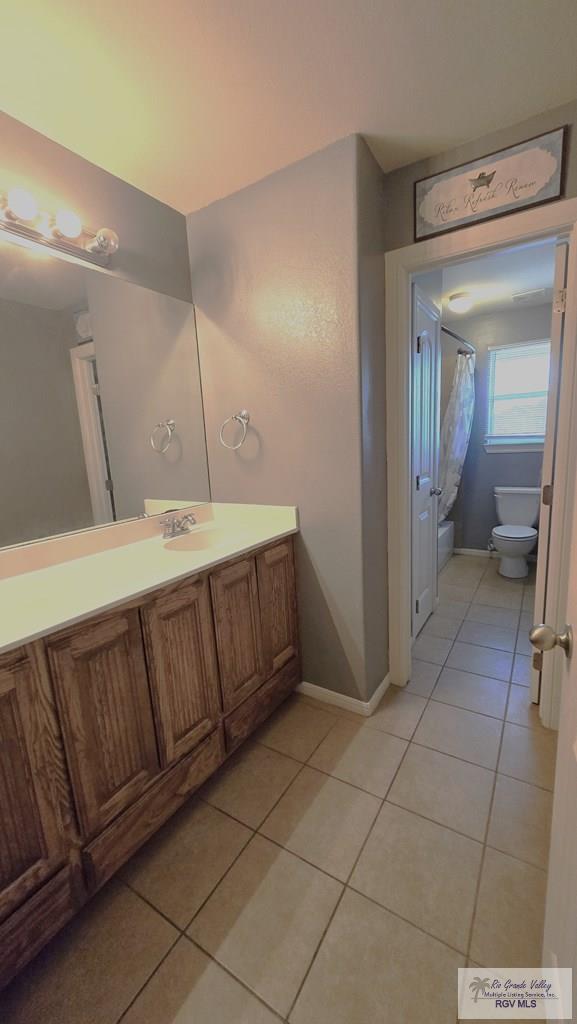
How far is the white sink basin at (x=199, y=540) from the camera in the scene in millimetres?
1767

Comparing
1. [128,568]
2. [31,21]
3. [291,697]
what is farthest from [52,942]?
[31,21]

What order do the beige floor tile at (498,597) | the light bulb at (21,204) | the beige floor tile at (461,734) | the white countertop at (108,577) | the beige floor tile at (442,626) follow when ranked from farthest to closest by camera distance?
the beige floor tile at (498,597) → the beige floor tile at (442,626) → the beige floor tile at (461,734) → the light bulb at (21,204) → the white countertop at (108,577)

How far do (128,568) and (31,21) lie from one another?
60.3 inches

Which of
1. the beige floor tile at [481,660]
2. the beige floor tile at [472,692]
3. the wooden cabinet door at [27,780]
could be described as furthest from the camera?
the beige floor tile at [481,660]

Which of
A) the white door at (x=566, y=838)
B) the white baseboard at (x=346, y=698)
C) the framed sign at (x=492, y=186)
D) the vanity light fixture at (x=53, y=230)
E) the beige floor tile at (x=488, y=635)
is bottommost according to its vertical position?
the beige floor tile at (x=488, y=635)

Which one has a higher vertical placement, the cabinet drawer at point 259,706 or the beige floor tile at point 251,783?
the cabinet drawer at point 259,706

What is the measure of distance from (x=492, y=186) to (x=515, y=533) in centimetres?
264

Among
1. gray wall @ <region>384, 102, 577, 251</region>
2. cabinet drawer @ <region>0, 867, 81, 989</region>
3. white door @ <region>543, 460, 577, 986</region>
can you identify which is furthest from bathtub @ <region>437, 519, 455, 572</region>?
cabinet drawer @ <region>0, 867, 81, 989</region>

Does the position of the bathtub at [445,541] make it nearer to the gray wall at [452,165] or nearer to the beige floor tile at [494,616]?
the beige floor tile at [494,616]

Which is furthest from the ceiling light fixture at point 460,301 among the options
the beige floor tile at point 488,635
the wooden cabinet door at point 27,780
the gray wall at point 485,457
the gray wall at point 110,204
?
the wooden cabinet door at point 27,780

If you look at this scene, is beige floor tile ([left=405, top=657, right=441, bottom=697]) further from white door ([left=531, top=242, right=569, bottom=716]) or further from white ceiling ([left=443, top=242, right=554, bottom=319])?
white ceiling ([left=443, top=242, right=554, bottom=319])

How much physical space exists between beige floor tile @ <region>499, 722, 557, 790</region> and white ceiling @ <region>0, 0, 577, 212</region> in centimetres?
236

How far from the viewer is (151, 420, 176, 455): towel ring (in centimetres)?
191

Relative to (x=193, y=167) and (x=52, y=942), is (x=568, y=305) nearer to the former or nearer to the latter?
(x=193, y=167)
